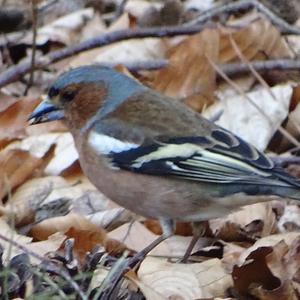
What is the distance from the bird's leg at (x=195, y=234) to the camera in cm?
489

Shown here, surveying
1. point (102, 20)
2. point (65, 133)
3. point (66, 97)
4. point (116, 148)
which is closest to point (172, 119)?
point (116, 148)

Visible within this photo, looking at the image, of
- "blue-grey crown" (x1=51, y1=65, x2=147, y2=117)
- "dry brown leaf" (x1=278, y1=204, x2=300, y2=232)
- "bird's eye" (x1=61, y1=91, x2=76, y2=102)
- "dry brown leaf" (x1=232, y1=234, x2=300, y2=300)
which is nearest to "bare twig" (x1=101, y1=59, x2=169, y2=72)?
"blue-grey crown" (x1=51, y1=65, x2=147, y2=117)

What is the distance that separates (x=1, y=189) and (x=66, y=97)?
2.11 ft

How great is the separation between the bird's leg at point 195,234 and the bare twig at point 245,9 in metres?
2.68

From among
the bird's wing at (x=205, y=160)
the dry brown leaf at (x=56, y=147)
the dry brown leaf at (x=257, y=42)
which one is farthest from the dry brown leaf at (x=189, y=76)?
the bird's wing at (x=205, y=160)

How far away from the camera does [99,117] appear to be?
17.0 feet

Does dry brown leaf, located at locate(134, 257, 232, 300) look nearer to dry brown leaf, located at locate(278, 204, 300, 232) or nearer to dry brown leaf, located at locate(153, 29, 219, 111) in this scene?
dry brown leaf, located at locate(278, 204, 300, 232)

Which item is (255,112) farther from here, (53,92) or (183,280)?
(183,280)

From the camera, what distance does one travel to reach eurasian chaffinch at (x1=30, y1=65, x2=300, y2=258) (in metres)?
4.76

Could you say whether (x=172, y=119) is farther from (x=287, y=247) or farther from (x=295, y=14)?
(x=295, y=14)

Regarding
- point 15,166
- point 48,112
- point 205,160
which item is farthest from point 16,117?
point 205,160

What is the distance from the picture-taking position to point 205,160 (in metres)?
4.83

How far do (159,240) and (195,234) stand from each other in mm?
241

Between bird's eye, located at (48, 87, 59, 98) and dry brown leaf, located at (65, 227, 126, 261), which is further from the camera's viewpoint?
bird's eye, located at (48, 87, 59, 98)
